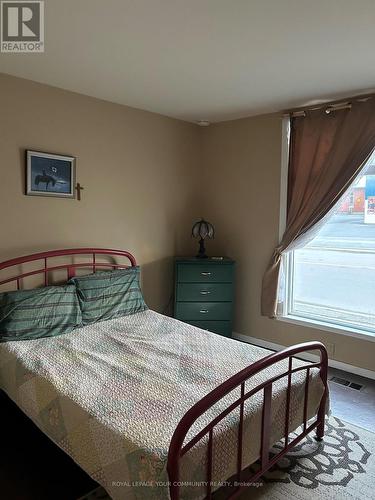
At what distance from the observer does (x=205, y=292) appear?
12.1 feet

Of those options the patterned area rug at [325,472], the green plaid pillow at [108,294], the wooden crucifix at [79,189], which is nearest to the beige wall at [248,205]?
the patterned area rug at [325,472]

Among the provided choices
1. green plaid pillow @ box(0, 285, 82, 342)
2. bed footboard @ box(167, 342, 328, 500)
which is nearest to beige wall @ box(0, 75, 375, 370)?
green plaid pillow @ box(0, 285, 82, 342)

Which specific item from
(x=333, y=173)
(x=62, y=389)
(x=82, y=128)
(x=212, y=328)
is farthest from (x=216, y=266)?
(x=62, y=389)

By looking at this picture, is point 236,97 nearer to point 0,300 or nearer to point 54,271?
point 54,271

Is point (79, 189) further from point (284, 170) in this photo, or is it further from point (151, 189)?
point (284, 170)

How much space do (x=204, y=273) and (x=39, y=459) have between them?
2.13 m

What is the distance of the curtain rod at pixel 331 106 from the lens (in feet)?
9.91

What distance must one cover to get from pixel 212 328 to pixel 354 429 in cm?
160

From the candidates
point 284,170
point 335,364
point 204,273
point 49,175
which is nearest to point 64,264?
point 49,175

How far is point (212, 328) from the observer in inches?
147

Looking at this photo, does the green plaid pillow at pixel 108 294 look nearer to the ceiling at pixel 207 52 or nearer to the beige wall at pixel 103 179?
the beige wall at pixel 103 179

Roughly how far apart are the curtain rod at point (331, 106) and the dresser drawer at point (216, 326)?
217 centimetres

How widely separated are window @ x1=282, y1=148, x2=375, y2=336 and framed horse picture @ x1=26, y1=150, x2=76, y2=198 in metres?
2.19

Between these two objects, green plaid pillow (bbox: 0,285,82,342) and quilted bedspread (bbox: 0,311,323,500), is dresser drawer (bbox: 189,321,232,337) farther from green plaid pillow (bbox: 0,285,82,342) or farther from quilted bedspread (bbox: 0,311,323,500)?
green plaid pillow (bbox: 0,285,82,342)
